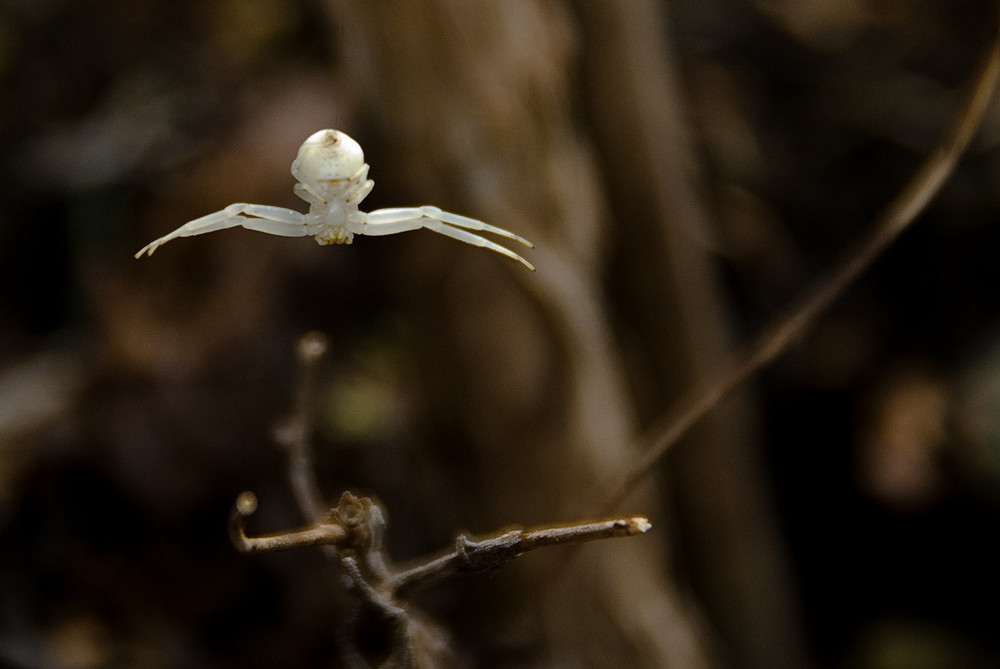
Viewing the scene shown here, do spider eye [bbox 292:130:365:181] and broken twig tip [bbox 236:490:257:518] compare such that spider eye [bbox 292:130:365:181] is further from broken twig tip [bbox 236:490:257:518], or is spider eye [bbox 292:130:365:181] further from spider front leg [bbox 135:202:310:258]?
broken twig tip [bbox 236:490:257:518]

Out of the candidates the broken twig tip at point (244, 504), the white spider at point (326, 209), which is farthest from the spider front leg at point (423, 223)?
the broken twig tip at point (244, 504)

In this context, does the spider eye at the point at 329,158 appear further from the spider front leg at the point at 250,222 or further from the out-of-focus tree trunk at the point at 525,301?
the out-of-focus tree trunk at the point at 525,301

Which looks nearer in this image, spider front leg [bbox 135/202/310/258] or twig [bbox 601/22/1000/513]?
spider front leg [bbox 135/202/310/258]

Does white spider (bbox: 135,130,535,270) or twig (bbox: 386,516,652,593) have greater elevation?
white spider (bbox: 135,130,535,270)

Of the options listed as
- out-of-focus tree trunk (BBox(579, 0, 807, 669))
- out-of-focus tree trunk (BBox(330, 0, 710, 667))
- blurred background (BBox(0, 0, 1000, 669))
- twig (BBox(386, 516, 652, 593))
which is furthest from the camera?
out-of-focus tree trunk (BBox(579, 0, 807, 669))

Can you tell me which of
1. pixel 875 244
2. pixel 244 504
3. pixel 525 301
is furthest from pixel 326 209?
pixel 525 301

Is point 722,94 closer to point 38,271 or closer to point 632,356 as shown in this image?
point 632,356

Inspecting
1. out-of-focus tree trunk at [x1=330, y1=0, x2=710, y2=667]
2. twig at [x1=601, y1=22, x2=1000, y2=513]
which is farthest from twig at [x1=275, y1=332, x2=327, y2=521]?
out-of-focus tree trunk at [x1=330, y1=0, x2=710, y2=667]
